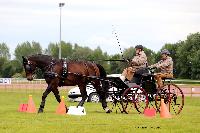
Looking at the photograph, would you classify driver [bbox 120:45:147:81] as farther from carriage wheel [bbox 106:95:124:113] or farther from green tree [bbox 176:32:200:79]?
green tree [bbox 176:32:200:79]

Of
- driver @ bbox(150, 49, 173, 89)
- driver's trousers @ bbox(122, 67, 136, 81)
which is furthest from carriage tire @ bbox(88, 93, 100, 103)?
driver @ bbox(150, 49, 173, 89)

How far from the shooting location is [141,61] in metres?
20.0

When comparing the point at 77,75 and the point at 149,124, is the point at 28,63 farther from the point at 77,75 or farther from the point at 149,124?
the point at 149,124

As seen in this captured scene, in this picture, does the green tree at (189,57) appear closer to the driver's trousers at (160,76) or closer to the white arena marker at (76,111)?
the driver's trousers at (160,76)

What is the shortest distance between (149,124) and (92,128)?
1891 mm

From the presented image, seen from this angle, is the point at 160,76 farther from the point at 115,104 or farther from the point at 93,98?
the point at 93,98

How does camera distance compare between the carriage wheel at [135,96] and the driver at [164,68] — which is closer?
the driver at [164,68]

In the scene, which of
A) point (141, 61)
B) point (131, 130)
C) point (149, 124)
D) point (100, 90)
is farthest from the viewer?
point (100, 90)

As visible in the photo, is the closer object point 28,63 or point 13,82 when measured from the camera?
point 28,63

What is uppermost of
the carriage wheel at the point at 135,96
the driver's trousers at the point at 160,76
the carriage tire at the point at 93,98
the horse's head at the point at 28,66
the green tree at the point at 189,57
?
the green tree at the point at 189,57

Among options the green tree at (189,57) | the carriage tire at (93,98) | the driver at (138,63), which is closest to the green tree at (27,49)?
the green tree at (189,57)

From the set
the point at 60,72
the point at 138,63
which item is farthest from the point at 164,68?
the point at 60,72

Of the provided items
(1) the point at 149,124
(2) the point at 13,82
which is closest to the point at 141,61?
(1) the point at 149,124

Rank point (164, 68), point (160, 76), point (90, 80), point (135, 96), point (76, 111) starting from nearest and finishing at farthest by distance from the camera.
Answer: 1. point (76, 111)
2. point (160, 76)
3. point (164, 68)
4. point (135, 96)
5. point (90, 80)
